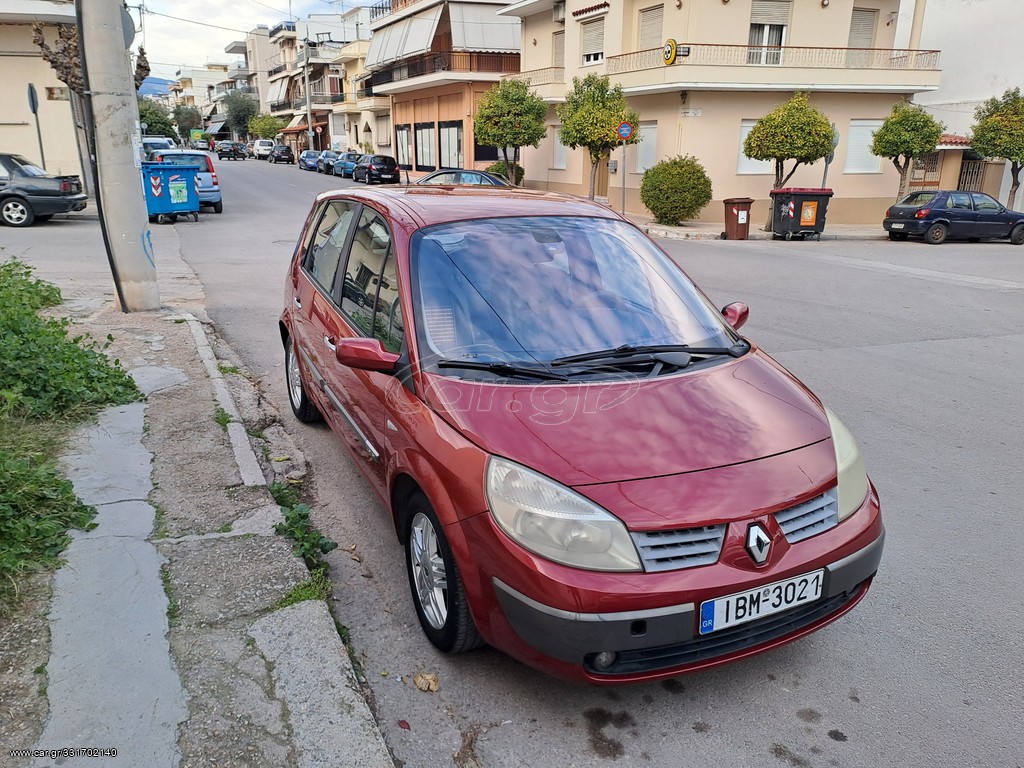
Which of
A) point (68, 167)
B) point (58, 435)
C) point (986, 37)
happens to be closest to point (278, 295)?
point (58, 435)

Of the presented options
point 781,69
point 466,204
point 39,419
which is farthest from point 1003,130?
point 39,419

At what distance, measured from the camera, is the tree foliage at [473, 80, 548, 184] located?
2958 centimetres

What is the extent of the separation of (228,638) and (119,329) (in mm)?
5954

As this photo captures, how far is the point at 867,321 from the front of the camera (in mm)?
9531

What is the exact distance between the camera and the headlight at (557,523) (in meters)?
2.44

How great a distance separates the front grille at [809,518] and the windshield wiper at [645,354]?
81 centimetres

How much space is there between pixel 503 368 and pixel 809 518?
1.28m

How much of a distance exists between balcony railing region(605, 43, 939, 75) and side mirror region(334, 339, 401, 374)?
22.5 meters

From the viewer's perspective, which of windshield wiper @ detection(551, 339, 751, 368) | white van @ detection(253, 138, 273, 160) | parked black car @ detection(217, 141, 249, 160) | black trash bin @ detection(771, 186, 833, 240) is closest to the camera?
windshield wiper @ detection(551, 339, 751, 368)

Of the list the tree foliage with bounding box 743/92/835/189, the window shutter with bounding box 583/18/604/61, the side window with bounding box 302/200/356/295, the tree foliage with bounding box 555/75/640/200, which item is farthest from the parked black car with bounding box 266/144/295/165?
the side window with bounding box 302/200/356/295

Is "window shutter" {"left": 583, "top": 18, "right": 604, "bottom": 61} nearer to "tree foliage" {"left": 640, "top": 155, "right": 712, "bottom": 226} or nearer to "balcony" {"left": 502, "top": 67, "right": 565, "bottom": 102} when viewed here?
"balcony" {"left": 502, "top": 67, "right": 565, "bottom": 102}

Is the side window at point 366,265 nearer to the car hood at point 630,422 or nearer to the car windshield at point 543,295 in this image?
the car windshield at point 543,295

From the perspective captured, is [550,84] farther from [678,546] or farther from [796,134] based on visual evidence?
[678,546]

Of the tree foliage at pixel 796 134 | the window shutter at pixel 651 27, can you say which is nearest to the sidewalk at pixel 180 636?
the tree foliage at pixel 796 134
